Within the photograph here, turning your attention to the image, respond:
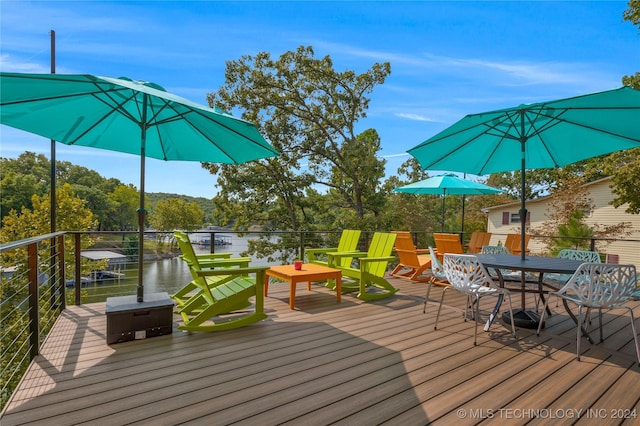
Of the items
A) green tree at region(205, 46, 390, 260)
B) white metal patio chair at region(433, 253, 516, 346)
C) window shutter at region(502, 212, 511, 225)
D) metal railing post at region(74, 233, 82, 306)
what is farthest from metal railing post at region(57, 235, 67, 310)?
window shutter at region(502, 212, 511, 225)

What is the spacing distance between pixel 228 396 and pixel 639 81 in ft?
45.4

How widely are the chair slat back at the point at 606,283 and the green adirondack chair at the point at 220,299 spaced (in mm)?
2944

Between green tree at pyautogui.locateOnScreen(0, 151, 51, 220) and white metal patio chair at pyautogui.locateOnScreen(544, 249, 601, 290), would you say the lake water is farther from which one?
green tree at pyautogui.locateOnScreen(0, 151, 51, 220)

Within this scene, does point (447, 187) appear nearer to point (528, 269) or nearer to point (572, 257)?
point (572, 257)

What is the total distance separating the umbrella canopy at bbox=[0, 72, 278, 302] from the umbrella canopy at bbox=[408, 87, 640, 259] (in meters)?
2.45

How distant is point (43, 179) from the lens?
3884cm

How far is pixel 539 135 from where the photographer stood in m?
4.63

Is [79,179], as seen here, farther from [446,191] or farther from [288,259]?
[446,191]

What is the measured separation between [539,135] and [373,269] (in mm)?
2947

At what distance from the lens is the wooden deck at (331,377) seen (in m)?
2.04

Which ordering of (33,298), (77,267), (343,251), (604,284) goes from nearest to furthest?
(33,298) < (604,284) < (77,267) < (343,251)

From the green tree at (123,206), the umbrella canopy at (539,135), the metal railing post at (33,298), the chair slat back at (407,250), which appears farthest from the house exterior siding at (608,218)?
the green tree at (123,206)

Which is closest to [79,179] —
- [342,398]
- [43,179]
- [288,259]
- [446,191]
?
[43,179]

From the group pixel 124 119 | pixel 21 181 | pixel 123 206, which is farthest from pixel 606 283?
pixel 123 206
